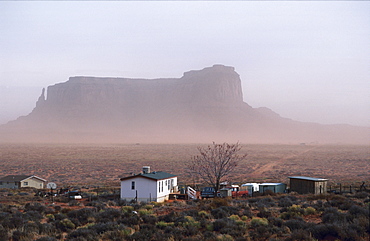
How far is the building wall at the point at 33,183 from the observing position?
49.4 metres

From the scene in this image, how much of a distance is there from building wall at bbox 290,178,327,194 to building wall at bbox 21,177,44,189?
3364 cm

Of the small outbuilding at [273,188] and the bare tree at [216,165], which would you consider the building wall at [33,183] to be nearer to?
the bare tree at [216,165]

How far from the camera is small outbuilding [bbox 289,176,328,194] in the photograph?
33.8 metres

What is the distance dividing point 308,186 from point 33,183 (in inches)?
1398

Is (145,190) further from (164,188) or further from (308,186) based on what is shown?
(308,186)

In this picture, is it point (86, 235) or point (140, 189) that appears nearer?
point (86, 235)

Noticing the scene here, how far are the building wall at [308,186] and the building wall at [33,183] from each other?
110 feet

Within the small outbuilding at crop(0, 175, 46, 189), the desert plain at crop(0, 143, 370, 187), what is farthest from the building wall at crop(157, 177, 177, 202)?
the small outbuilding at crop(0, 175, 46, 189)

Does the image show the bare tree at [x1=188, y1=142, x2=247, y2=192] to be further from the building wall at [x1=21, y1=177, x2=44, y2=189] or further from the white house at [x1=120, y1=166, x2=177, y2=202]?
the building wall at [x1=21, y1=177, x2=44, y2=189]

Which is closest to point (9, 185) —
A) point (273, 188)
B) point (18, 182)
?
point (18, 182)

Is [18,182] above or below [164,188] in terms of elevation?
below

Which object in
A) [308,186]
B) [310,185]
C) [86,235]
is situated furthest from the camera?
[308,186]

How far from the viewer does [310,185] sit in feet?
112

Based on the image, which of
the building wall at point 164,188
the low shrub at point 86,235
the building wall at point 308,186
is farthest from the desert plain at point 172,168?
the low shrub at point 86,235
